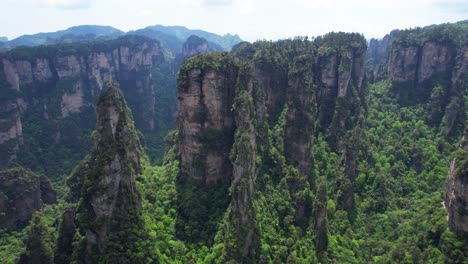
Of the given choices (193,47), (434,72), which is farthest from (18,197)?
(193,47)

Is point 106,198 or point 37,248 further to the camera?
point 37,248

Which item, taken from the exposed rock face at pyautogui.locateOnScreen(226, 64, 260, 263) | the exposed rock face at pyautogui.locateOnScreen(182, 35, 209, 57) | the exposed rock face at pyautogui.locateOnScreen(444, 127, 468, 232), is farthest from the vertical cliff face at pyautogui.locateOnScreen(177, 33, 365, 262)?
the exposed rock face at pyautogui.locateOnScreen(182, 35, 209, 57)

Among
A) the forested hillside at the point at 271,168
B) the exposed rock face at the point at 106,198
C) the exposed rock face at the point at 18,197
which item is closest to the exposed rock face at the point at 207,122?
the forested hillside at the point at 271,168

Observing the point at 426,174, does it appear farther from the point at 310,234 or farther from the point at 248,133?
the point at 248,133

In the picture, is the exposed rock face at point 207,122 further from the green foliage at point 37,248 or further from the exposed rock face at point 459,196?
the exposed rock face at point 459,196

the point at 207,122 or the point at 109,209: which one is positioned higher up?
the point at 207,122

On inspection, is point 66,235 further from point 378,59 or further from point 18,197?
point 378,59

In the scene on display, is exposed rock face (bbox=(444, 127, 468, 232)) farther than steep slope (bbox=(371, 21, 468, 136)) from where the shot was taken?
No

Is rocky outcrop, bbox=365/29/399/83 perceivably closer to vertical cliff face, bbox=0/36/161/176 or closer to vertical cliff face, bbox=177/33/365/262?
vertical cliff face, bbox=177/33/365/262
